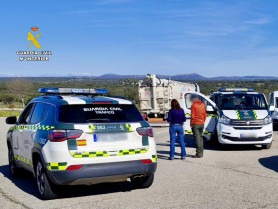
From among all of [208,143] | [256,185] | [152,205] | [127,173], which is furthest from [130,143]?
[208,143]

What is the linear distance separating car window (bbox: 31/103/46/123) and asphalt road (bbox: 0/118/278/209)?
129cm

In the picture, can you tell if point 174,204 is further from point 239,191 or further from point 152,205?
point 239,191

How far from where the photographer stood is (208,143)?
15.2 metres

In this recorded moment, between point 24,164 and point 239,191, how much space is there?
3925 mm

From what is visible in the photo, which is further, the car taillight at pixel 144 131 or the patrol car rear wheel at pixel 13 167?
the patrol car rear wheel at pixel 13 167

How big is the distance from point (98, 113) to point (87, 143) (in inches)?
22.3

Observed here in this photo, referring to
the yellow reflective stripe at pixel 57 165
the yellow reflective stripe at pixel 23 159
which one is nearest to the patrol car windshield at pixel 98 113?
the yellow reflective stripe at pixel 57 165

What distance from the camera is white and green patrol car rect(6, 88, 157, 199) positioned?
6402mm

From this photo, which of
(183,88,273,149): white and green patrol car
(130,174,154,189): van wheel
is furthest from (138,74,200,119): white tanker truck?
(130,174,154,189): van wheel

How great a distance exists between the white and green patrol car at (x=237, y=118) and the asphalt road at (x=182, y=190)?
7.24 feet

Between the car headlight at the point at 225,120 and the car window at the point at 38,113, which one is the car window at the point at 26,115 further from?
the car headlight at the point at 225,120

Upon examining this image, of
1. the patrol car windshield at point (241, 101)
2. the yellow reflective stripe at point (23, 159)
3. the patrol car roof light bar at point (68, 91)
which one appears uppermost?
the patrol car roof light bar at point (68, 91)

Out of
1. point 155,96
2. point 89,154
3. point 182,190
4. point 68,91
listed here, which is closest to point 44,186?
point 89,154

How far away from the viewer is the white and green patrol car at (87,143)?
21.0 feet
